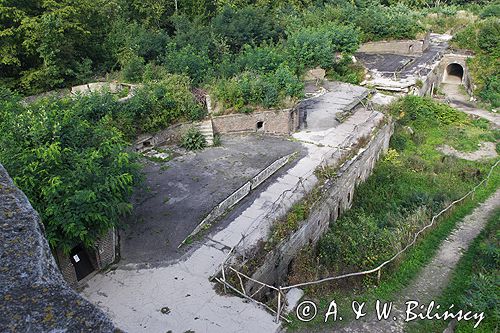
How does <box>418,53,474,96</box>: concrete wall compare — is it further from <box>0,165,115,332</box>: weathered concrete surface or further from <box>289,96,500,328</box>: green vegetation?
<box>0,165,115,332</box>: weathered concrete surface

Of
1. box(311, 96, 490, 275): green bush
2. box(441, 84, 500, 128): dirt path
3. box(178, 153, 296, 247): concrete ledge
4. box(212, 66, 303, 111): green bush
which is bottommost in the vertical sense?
box(441, 84, 500, 128): dirt path

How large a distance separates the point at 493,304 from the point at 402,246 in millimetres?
3164

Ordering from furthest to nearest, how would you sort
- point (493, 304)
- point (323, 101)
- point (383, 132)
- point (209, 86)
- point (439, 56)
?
point (439, 56), point (323, 101), point (383, 132), point (209, 86), point (493, 304)

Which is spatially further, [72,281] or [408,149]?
[408,149]

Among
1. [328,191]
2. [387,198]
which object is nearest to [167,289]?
[328,191]

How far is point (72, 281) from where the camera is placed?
9758mm

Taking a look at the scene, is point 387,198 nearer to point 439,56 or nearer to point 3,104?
point 3,104

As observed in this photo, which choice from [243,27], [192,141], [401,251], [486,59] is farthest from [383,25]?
[401,251]

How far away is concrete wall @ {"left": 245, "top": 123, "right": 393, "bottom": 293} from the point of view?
11.1 metres

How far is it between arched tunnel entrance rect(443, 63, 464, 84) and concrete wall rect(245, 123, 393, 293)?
17651 mm

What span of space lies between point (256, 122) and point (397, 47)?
20498 mm

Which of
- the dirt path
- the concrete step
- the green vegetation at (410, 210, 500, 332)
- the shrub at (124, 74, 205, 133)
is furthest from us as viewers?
the dirt path

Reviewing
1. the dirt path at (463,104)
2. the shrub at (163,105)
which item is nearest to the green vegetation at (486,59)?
the dirt path at (463,104)

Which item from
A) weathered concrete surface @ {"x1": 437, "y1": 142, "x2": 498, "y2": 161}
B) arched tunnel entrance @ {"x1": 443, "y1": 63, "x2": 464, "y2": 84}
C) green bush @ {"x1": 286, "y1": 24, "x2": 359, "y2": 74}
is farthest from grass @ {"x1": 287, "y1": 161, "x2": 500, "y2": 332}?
arched tunnel entrance @ {"x1": 443, "y1": 63, "x2": 464, "y2": 84}
